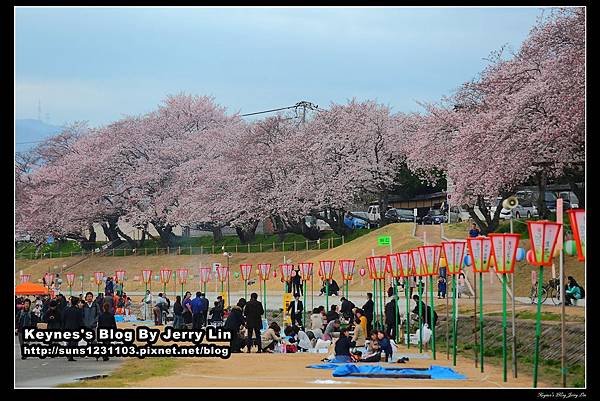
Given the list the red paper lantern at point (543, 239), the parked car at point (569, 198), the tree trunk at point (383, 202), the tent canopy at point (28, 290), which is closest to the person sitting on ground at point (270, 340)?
the red paper lantern at point (543, 239)

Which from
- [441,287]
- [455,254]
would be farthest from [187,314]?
[441,287]

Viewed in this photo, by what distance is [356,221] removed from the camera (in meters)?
40.7

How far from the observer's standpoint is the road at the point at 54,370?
40.5 ft

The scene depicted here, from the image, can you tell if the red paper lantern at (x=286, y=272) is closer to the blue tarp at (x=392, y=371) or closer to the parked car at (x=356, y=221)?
the blue tarp at (x=392, y=371)

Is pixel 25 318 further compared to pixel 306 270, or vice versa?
pixel 306 270

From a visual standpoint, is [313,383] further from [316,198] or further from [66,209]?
[66,209]

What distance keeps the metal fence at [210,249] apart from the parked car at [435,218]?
3469 mm

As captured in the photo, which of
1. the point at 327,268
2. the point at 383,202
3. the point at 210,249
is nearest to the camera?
the point at 327,268

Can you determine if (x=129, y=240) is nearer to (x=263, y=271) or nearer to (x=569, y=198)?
(x=263, y=271)

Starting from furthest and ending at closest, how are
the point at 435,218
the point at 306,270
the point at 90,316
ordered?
Result: the point at 435,218 < the point at 306,270 < the point at 90,316

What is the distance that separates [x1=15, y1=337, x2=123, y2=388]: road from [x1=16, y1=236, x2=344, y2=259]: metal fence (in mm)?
24475

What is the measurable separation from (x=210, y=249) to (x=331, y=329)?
24443 millimetres
